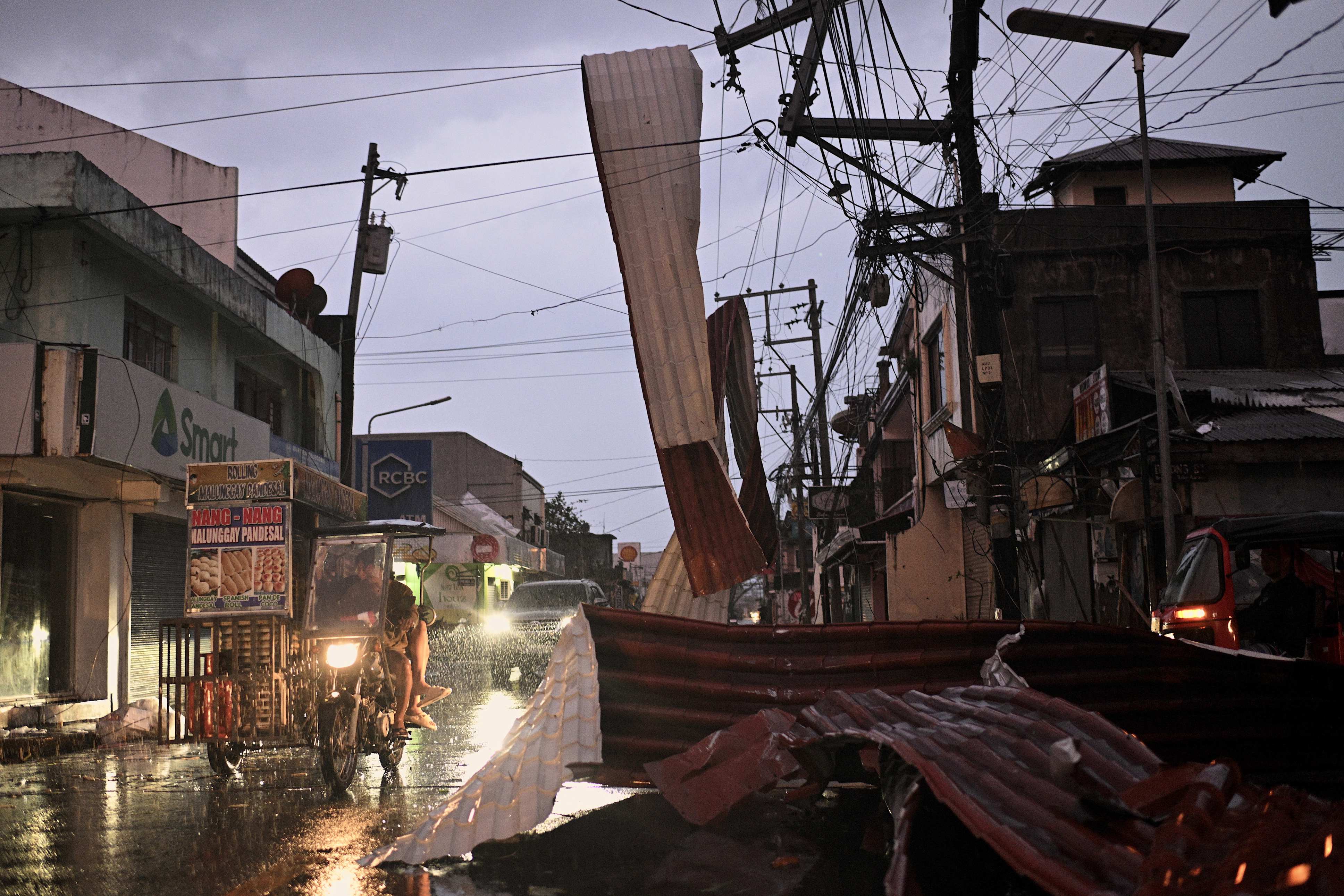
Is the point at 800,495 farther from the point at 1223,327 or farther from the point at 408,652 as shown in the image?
the point at 408,652

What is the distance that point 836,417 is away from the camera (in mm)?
36719

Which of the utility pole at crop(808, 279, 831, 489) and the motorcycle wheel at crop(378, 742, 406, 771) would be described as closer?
the motorcycle wheel at crop(378, 742, 406, 771)

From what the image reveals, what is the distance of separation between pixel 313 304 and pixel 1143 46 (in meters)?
19.7

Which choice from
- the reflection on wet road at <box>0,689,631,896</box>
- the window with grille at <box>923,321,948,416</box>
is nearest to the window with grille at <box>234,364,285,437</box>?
the reflection on wet road at <box>0,689,631,896</box>

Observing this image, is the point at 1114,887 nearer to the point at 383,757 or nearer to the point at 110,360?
the point at 383,757

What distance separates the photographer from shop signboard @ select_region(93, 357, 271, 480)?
13.8 m

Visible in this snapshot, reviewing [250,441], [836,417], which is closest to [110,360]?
[250,441]

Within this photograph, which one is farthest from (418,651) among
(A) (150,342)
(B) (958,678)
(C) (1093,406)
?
(A) (150,342)

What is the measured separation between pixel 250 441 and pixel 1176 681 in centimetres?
1654

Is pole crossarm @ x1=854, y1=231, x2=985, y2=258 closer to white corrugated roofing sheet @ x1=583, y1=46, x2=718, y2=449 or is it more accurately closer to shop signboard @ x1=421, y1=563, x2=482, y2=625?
white corrugated roofing sheet @ x1=583, y1=46, x2=718, y2=449

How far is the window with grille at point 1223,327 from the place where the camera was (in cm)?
1947

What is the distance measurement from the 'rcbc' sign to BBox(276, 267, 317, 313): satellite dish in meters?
17.5

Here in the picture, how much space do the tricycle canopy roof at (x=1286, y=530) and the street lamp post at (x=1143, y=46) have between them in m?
2.32

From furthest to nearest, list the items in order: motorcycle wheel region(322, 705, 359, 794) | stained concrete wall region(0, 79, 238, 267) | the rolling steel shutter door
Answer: stained concrete wall region(0, 79, 238, 267) → the rolling steel shutter door → motorcycle wheel region(322, 705, 359, 794)
